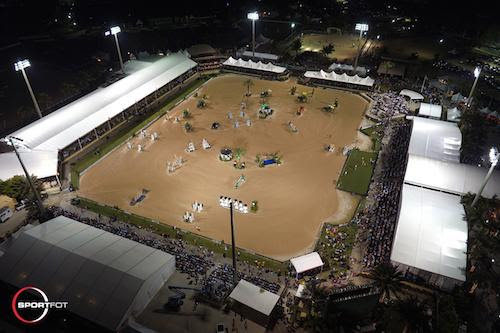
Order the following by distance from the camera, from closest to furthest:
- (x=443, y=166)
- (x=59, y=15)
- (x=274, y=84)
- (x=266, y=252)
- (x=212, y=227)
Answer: (x=266, y=252) < (x=212, y=227) < (x=443, y=166) < (x=274, y=84) < (x=59, y=15)

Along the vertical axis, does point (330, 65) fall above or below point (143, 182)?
above

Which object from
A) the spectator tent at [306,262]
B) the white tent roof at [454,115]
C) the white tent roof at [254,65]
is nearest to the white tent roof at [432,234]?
the spectator tent at [306,262]

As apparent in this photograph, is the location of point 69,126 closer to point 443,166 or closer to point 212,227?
point 212,227

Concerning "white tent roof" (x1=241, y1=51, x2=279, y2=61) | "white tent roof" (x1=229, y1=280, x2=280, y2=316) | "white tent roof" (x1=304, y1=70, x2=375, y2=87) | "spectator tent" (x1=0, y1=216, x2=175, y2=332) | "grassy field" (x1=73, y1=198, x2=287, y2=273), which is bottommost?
"grassy field" (x1=73, y1=198, x2=287, y2=273)

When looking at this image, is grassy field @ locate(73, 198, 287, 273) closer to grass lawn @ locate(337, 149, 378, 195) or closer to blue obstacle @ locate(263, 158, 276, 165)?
blue obstacle @ locate(263, 158, 276, 165)

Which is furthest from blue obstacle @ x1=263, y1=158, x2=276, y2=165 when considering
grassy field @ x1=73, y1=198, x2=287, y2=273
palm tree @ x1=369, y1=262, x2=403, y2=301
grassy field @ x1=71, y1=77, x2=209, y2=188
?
grassy field @ x1=71, y1=77, x2=209, y2=188

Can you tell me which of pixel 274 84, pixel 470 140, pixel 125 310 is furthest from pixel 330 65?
pixel 125 310

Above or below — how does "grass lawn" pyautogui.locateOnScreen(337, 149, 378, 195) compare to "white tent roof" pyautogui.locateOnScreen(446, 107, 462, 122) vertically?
below
